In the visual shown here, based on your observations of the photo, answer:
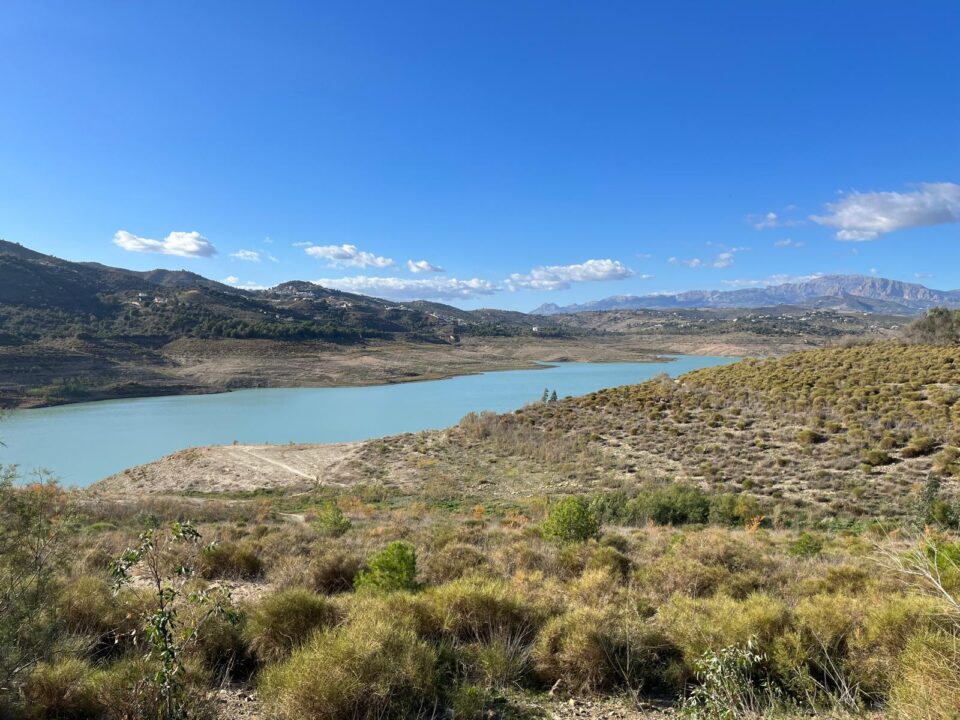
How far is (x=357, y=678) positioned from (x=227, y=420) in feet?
146

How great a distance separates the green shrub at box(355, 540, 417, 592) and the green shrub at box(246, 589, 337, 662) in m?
1.20

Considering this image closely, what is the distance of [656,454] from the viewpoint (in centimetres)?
2012

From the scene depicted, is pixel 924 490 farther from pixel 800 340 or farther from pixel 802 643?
pixel 800 340

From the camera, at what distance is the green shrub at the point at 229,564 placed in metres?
7.19

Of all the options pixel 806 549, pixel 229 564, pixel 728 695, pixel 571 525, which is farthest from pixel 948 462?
pixel 229 564

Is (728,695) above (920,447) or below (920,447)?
above

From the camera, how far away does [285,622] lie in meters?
4.53

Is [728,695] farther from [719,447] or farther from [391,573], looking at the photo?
[719,447]

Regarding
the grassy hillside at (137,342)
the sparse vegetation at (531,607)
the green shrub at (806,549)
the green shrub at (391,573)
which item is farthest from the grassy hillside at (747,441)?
the grassy hillside at (137,342)

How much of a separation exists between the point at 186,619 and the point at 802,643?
210 inches

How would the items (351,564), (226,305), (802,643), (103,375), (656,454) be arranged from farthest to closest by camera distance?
1. (226,305)
2. (103,375)
3. (656,454)
4. (351,564)
5. (802,643)

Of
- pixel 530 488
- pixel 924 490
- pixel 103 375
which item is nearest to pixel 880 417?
pixel 924 490

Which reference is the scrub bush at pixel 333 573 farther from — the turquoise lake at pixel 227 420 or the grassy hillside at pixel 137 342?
the grassy hillside at pixel 137 342

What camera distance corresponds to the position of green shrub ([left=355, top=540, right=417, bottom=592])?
19.6 ft
